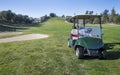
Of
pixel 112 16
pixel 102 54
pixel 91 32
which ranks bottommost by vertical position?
pixel 102 54

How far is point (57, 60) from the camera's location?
1043 centimetres

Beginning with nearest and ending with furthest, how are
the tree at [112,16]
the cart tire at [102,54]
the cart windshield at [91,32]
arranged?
1. the cart tire at [102,54]
2. the cart windshield at [91,32]
3. the tree at [112,16]

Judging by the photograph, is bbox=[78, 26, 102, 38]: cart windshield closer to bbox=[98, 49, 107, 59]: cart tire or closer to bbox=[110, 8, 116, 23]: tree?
bbox=[98, 49, 107, 59]: cart tire

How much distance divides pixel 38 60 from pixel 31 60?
0.35m

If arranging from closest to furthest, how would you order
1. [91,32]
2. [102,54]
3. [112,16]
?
[102,54] < [91,32] < [112,16]

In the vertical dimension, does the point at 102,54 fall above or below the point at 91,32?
below

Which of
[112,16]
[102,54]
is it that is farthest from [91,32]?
[112,16]

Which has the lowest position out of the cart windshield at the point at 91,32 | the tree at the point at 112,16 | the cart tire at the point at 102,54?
the cart tire at the point at 102,54

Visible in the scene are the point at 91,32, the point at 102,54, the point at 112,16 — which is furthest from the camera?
the point at 112,16

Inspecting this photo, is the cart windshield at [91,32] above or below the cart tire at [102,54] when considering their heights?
above

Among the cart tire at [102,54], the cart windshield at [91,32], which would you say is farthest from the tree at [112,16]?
the cart tire at [102,54]

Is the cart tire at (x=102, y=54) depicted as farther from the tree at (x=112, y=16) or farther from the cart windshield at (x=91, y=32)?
the tree at (x=112, y=16)

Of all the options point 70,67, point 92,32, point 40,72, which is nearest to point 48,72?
point 40,72

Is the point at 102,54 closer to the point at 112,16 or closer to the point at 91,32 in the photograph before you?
the point at 91,32
